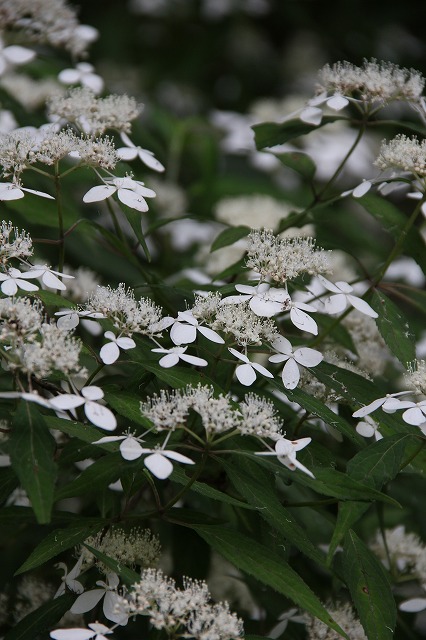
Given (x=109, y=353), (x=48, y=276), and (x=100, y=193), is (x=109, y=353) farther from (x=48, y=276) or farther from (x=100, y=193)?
(x=100, y=193)

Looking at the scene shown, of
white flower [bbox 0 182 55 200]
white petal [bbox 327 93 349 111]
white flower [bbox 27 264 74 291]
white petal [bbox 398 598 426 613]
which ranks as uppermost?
white petal [bbox 327 93 349 111]

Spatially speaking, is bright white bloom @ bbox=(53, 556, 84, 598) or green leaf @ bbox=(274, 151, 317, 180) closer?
bright white bloom @ bbox=(53, 556, 84, 598)

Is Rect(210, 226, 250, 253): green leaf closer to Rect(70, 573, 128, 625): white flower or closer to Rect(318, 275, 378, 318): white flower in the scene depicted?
Rect(318, 275, 378, 318): white flower

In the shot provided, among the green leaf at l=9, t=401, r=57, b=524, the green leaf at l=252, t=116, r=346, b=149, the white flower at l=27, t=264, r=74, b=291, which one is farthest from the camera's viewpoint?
the green leaf at l=252, t=116, r=346, b=149

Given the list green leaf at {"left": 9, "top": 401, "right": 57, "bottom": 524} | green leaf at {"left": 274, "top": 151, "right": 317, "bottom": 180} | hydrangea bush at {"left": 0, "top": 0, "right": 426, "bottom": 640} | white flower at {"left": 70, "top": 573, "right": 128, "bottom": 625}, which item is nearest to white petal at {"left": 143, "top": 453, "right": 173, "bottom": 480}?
hydrangea bush at {"left": 0, "top": 0, "right": 426, "bottom": 640}

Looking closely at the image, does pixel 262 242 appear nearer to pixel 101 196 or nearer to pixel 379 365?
pixel 101 196
